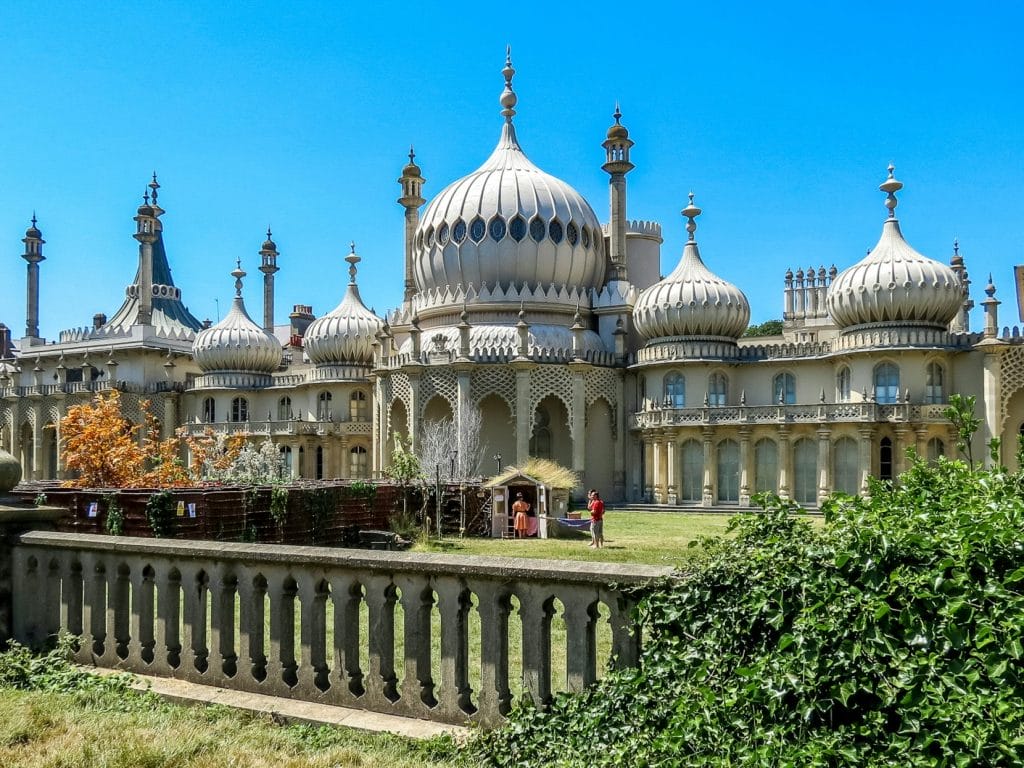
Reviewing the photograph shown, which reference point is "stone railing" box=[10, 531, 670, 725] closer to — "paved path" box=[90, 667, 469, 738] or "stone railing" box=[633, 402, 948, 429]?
"paved path" box=[90, 667, 469, 738]

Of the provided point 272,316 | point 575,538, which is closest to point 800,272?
point 272,316

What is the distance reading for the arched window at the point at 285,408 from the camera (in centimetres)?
4578

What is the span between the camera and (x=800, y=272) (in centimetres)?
5488

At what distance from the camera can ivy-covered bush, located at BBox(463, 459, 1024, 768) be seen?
3754 millimetres

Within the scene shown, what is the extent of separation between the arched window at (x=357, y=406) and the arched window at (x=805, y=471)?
2083cm

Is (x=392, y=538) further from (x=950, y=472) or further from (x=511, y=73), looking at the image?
(x=511, y=73)

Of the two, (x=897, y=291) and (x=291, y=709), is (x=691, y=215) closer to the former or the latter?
(x=897, y=291)

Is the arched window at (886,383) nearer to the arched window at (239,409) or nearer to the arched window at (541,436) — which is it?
the arched window at (541,436)

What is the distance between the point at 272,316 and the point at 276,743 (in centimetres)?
5529

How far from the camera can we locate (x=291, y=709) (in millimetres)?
5852

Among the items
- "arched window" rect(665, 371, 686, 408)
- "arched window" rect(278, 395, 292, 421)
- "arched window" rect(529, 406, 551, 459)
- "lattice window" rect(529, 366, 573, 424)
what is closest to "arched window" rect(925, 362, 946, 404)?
"arched window" rect(665, 371, 686, 408)

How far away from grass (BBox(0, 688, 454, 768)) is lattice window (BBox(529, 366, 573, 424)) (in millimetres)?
27588

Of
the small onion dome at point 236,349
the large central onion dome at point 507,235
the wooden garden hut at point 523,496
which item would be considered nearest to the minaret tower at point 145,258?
the small onion dome at point 236,349

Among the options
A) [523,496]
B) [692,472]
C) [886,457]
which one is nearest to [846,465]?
[886,457]
